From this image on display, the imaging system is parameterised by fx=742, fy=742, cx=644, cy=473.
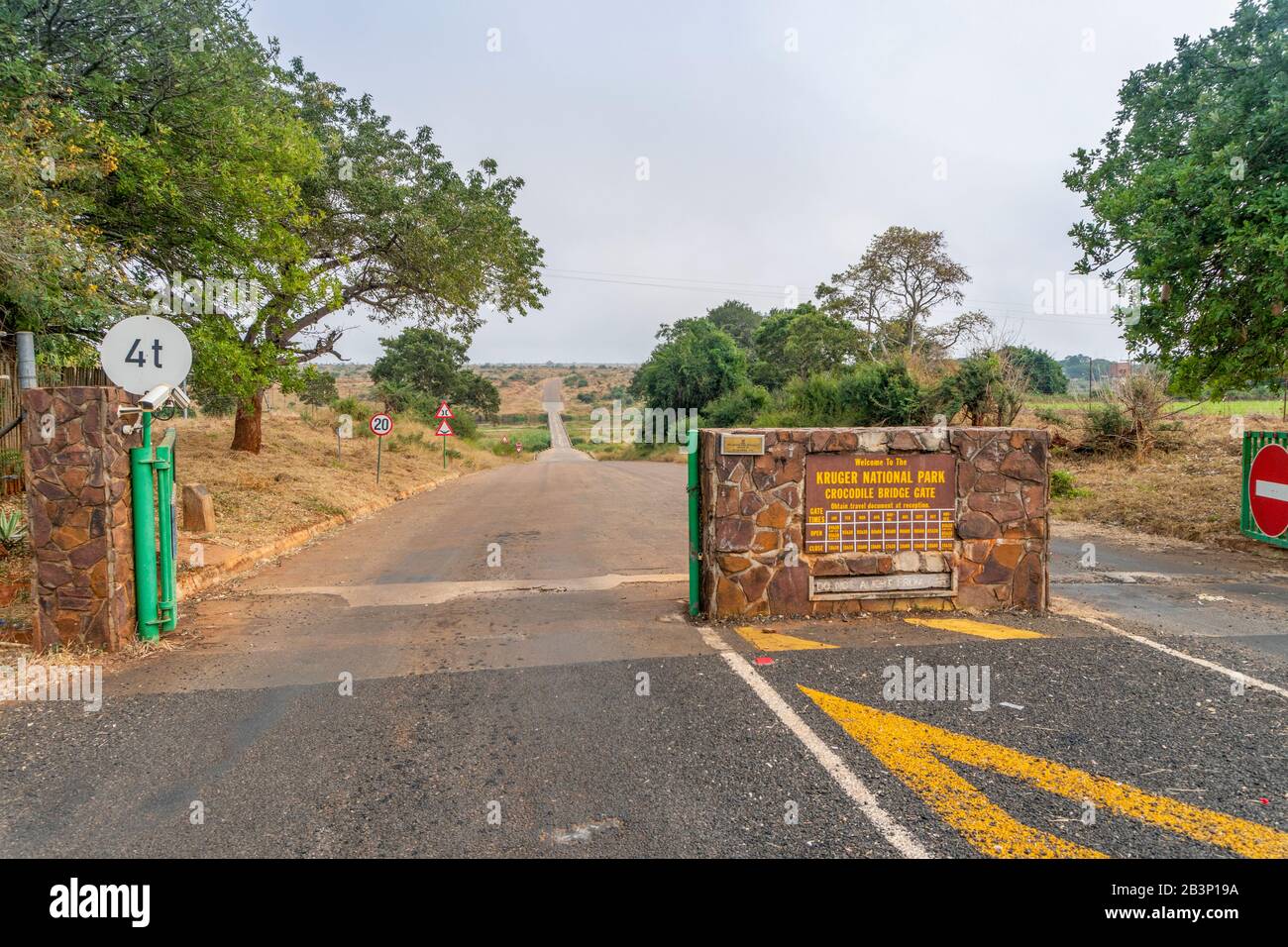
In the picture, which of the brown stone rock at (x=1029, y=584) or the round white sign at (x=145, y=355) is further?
the brown stone rock at (x=1029, y=584)

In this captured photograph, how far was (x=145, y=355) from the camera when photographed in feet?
22.7

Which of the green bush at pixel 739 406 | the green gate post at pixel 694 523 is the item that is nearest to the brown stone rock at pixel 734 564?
the green gate post at pixel 694 523

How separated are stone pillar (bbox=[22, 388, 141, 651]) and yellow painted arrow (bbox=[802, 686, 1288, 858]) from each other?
568 centimetres

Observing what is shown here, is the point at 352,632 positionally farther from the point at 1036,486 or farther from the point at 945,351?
the point at 945,351

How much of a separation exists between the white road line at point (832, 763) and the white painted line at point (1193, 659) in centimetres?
325

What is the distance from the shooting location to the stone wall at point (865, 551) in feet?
22.3

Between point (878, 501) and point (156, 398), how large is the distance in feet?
20.9

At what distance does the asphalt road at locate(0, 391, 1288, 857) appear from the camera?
11.1ft

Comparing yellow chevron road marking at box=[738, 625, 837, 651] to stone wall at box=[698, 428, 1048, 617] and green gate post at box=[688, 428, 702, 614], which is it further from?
green gate post at box=[688, 428, 702, 614]

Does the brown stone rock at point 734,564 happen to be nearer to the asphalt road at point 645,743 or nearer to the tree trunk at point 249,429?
the asphalt road at point 645,743

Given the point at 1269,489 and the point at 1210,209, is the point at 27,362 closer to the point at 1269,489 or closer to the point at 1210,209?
the point at 1210,209

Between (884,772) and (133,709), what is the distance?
187 inches

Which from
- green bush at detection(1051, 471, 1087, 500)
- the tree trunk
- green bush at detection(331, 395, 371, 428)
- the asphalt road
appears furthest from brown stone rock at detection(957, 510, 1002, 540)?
green bush at detection(331, 395, 371, 428)

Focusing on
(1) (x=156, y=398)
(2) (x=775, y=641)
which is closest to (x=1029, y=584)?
(2) (x=775, y=641)
